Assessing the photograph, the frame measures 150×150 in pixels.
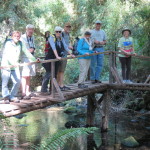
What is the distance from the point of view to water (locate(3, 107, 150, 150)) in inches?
345

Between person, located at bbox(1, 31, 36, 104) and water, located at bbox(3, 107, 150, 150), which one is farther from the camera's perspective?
water, located at bbox(3, 107, 150, 150)

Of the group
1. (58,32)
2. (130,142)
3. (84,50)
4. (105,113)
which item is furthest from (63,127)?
(58,32)

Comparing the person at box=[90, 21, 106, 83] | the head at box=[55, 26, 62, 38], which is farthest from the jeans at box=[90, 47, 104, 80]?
the head at box=[55, 26, 62, 38]

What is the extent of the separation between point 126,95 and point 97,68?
567 centimetres

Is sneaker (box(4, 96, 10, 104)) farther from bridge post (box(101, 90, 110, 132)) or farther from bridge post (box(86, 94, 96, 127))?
bridge post (box(86, 94, 96, 127))

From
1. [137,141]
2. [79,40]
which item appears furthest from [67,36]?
[137,141]

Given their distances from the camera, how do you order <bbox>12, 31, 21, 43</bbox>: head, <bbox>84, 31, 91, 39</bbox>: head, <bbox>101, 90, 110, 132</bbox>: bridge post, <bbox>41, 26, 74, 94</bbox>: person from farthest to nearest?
<bbox>101, 90, 110, 132</bbox>: bridge post
<bbox>84, 31, 91, 39</bbox>: head
<bbox>41, 26, 74, 94</bbox>: person
<bbox>12, 31, 21, 43</bbox>: head

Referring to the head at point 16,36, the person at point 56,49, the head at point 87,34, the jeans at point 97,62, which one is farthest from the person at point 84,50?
the head at point 16,36

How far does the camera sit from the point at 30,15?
1338 cm

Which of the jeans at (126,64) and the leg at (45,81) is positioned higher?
the jeans at (126,64)

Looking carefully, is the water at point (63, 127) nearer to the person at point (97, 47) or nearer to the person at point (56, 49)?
the person at point (97, 47)

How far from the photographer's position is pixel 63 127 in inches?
415

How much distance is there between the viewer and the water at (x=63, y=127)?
8766 millimetres

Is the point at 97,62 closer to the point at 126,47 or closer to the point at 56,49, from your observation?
the point at 126,47
